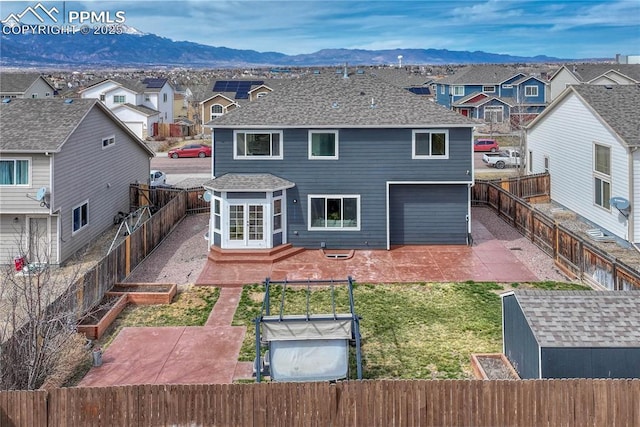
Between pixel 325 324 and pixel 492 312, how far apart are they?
20.9ft

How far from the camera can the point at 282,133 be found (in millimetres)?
22344

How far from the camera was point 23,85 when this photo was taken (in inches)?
2084

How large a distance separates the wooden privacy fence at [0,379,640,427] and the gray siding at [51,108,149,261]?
13.4m

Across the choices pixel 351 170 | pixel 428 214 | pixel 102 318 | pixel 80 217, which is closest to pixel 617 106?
pixel 428 214

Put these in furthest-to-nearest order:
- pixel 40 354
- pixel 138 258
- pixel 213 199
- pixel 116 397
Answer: pixel 213 199, pixel 138 258, pixel 40 354, pixel 116 397

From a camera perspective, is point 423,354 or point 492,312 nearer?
point 423,354

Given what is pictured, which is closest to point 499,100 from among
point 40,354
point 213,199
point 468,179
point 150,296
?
point 468,179

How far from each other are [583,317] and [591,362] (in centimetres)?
99

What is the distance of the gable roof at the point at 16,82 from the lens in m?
51.7

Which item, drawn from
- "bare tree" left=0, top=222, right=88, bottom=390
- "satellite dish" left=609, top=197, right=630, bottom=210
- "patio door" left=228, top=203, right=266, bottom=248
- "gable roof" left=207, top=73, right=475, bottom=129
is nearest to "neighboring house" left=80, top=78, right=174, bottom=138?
"gable roof" left=207, top=73, right=475, bottom=129

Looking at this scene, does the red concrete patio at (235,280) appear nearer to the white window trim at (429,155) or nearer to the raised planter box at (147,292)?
the raised planter box at (147,292)

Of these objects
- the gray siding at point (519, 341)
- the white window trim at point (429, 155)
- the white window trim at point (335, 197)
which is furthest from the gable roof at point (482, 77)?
the gray siding at point (519, 341)

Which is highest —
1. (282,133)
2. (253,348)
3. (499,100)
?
(499,100)

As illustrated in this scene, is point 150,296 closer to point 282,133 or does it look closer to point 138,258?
point 138,258
